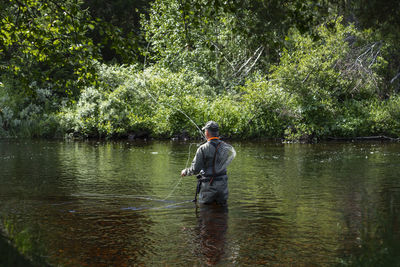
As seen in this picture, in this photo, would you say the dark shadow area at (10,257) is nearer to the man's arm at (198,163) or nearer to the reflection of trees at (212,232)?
the reflection of trees at (212,232)

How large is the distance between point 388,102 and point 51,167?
17692 mm

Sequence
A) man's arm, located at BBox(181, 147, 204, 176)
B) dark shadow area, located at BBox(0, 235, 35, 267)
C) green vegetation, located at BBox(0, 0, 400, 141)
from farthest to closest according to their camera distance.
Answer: green vegetation, located at BBox(0, 0, 400, 141)
man's arm, located at BBox(181, 147, 204, 176)
dark shadow area, located at BBox(0, 235, 35, 267)

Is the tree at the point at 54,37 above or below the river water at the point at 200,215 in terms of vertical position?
above

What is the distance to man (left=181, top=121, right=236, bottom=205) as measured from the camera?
359 inches

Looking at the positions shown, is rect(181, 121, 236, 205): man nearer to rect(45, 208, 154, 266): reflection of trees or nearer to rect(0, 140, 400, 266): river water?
rect(0, 140, 400, 266): river water

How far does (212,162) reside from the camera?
9.14 m


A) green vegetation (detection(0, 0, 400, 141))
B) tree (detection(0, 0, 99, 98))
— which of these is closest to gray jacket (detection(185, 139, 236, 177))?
tree (detection(0, 0, 99, 98))

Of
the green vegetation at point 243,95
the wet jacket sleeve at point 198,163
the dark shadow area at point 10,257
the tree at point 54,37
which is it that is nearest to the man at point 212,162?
the wet jacket sleeve at point 198,163

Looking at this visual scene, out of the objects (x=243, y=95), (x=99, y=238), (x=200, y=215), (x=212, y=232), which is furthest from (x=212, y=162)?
(x=243, y=95)

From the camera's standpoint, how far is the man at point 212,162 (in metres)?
9.12

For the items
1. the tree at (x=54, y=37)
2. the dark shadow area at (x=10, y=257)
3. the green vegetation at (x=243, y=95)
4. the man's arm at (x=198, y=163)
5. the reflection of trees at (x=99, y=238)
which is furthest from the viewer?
the green vegetation at (x=243, y=95)

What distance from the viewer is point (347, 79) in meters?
27.8

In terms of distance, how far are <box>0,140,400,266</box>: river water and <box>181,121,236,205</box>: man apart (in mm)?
438

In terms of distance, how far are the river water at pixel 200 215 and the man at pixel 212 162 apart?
1.44ft
